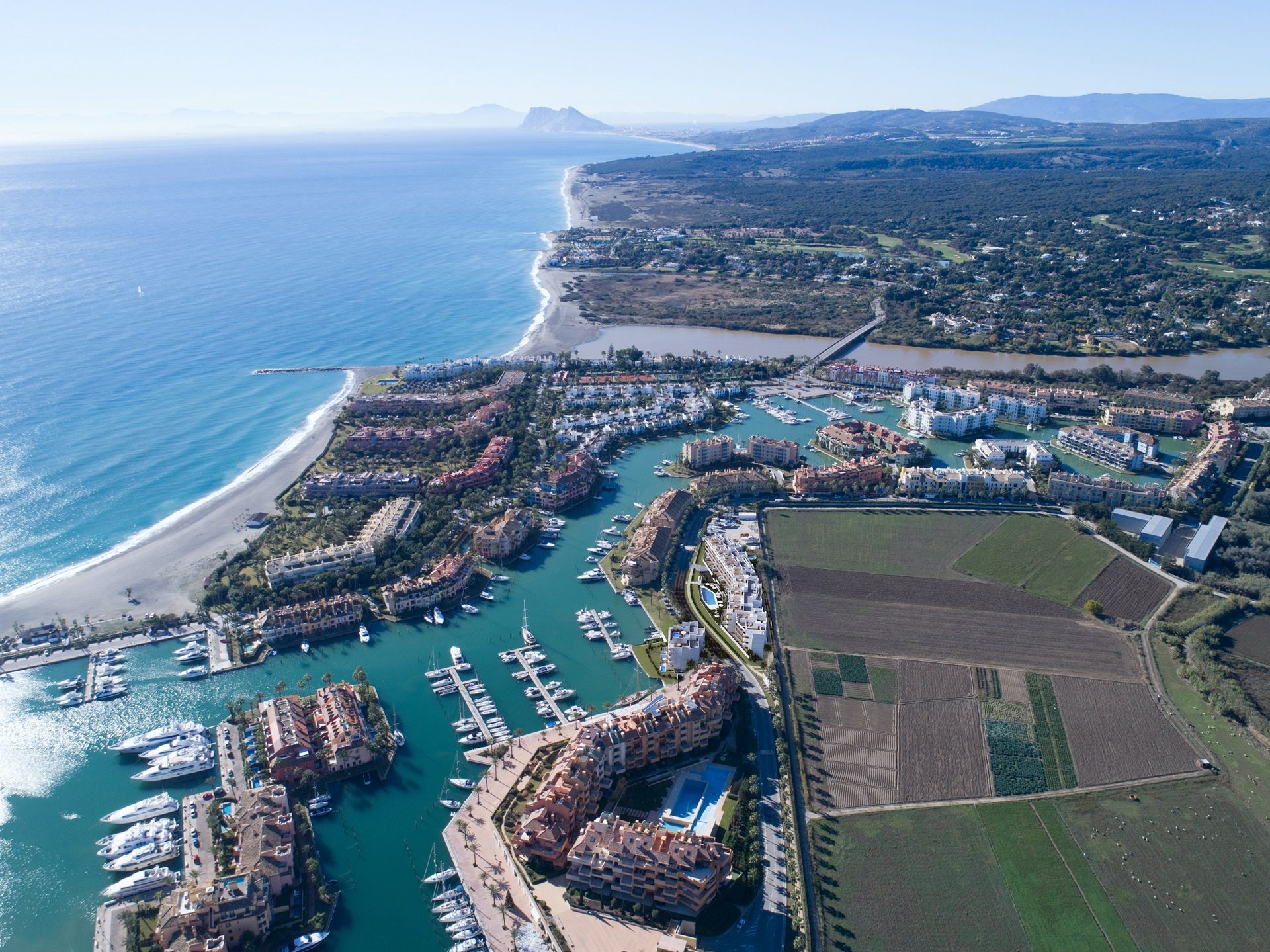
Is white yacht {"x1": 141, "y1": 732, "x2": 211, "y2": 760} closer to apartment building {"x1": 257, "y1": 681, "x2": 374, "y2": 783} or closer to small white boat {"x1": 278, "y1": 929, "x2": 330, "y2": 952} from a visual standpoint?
apartment building {"x1": 257, "y1": 681, "x2": 374, "y2": 783}

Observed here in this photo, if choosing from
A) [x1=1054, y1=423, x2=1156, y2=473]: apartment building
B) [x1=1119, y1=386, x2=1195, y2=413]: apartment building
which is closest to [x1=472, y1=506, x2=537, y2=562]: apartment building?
[x1=1054, y1=423, x2=1156, y2=473]: apartment building

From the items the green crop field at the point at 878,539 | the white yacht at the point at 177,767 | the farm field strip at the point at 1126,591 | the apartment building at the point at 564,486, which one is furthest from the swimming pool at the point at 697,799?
the apartment building at the point at 564,486

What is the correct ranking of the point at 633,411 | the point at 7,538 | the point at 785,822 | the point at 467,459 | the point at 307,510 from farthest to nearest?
the point at 633,411
the point at 467,459
the point at 307,510
the point at 7,538
the point at 785,822

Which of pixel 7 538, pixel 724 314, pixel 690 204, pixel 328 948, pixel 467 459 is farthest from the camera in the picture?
pixel 690 204

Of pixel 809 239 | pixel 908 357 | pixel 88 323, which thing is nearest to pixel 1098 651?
pixel 908 357

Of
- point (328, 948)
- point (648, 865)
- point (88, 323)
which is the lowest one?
point (328, 948)

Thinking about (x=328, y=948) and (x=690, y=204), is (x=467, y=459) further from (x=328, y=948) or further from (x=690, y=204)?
(x=690, y=204)

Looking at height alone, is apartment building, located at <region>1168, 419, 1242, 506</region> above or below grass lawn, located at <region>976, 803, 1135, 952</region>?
above

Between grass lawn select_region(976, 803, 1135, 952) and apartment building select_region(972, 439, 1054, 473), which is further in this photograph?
apartment building select_region(972, 439, 1054, 473)
